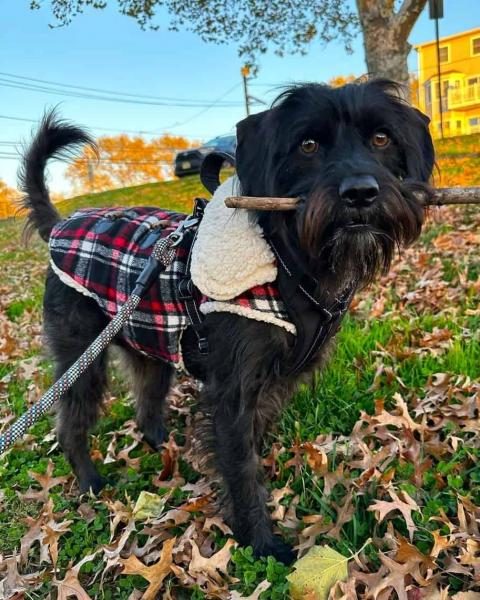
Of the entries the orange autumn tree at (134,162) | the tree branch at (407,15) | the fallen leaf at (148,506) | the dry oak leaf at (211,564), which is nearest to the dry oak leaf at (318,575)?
the dry oak leaf at (211,564)

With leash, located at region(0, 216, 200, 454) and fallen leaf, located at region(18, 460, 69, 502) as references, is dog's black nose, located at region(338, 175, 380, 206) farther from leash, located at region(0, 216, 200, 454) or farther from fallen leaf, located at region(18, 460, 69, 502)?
fallen leaf, located at region(18, 460, 69, 502)

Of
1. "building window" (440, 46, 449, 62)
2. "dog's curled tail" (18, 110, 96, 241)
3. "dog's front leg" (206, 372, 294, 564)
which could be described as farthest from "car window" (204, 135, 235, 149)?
"building window" (440, 46, 449, 62)

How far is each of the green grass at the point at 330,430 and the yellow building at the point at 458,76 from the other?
152 ft

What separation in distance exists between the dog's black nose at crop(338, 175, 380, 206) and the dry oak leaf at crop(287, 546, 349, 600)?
1.33m

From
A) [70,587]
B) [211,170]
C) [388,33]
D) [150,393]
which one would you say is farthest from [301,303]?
[388,33]

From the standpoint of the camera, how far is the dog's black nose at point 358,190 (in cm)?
173

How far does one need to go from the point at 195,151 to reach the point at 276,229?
20176mm

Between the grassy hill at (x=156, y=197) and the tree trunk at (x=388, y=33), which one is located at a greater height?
the tree trunk at (x=388, y=33)

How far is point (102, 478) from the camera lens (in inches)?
120

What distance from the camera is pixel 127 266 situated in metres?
2.65

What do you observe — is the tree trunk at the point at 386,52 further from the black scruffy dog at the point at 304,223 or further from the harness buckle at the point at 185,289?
the harness buckle at the point at 185,289

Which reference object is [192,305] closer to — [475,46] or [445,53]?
[475,46]

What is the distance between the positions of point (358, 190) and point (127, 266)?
1.32 metres

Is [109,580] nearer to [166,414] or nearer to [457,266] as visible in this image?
[166,414]
